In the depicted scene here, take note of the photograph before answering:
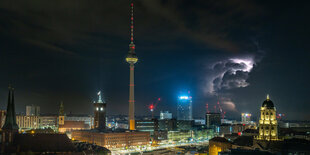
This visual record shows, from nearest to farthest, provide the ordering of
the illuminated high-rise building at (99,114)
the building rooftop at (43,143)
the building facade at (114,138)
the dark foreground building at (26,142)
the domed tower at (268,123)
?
the dark foreground building at (26,142)
the building rooftop at (43,143)
the domed tower at (268,123)
the building facade at (114,138)
the illuminated high-rise building at (99,114)

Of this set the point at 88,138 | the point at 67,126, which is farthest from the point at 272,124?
the point at 67,126

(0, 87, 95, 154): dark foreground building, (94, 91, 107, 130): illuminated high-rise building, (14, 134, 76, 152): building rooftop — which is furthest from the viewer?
(94, 91, 107, 130): illuminated high-rise building

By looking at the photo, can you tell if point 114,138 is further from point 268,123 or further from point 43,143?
point 268,123

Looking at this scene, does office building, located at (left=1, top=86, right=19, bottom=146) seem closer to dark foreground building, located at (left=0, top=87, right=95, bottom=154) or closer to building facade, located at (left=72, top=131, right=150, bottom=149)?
dark foreground building, located at (left=0, top=87, right=95, bottom=154)

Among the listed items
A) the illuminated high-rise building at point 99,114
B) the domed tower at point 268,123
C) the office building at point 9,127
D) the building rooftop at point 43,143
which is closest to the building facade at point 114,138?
the illuminated high-rise building at point 99,114

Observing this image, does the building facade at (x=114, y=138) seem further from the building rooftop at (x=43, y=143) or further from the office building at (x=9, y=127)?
the office building at (x=9, y=127)

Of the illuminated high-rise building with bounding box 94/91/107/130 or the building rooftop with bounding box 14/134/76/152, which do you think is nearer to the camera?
the building rooftop with bounding box 14/134/76/152

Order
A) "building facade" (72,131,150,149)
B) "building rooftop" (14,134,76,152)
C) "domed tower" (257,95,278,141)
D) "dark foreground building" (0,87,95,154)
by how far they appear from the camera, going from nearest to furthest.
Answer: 1. "dark foreground building" (0,87,95,154)
2. "building rooftop" (14,134,76,152)
3. "domed tower" (257,95,278,141)
4. "building facade" (72,131,150,149)

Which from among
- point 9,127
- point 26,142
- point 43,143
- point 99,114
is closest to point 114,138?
point 99,114

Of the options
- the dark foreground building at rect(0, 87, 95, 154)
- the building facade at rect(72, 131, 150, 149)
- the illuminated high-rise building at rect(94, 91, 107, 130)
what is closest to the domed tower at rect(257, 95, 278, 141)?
the dark foreground building at rect(0, 87, 95, 154)
